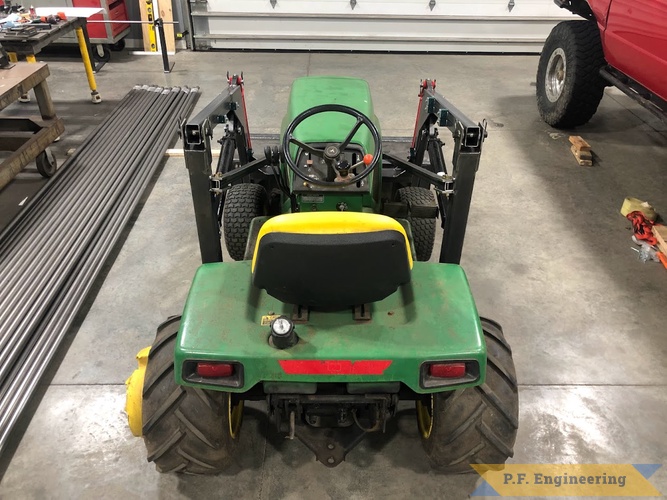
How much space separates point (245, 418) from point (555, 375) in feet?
4.77

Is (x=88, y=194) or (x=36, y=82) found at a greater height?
(x=36, y=82)

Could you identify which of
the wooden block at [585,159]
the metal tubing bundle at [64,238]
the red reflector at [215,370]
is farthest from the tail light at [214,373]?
the wooden block at [585,159]

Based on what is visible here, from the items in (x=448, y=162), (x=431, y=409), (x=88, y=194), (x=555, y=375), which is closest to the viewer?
(x=431, y=409)

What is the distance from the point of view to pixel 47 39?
14.7ft

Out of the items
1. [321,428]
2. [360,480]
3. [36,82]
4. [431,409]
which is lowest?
[360,480]

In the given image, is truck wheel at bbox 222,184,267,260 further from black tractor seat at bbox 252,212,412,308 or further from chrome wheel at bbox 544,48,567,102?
chrome wheel at bbox 544,48,567,102

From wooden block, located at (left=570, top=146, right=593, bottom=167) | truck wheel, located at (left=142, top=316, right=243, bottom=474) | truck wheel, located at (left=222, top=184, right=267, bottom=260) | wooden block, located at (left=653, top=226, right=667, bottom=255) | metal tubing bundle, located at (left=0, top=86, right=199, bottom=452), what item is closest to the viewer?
truck wheel, located at (left=142, top=316, right=243, bottom=474)

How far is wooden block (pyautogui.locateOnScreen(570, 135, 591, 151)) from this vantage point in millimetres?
4484

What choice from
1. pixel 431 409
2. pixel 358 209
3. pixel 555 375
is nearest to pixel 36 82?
pixel 358 209

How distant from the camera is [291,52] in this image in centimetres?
739

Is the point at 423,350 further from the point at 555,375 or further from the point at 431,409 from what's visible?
the point at 555,375

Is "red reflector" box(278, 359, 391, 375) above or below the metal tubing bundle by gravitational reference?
above

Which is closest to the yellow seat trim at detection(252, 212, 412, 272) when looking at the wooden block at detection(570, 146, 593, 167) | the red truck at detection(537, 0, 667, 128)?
the red truck at detection(537, 0, 667, 128)

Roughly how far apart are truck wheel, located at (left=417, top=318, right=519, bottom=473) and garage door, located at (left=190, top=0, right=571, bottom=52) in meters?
6.34
